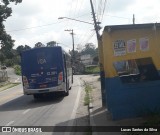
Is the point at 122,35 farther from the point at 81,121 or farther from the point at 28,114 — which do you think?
the point at 28,114

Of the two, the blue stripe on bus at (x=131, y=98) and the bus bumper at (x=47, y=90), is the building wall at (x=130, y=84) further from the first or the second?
the bus bumper at (x=47, y=90)

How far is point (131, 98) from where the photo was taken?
1318 centimetres

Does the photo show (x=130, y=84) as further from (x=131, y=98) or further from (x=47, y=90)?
(x=47, y=90)

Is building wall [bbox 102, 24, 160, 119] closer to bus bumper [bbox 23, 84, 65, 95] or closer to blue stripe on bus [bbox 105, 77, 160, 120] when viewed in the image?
blue stripe on bus [bbox 105, 77, 160, 120]

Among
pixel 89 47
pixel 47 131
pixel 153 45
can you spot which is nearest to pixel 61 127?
pixel 47 131

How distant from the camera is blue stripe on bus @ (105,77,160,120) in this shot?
13102mm

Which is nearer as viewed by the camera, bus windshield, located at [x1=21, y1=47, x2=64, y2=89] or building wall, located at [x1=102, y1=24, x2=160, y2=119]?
building wall, located at [x1=102, y1=24, x2=160, y2=119]

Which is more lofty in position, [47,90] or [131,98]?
[131,98]

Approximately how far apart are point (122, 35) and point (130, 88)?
65.4 inches

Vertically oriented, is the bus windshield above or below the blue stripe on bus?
above

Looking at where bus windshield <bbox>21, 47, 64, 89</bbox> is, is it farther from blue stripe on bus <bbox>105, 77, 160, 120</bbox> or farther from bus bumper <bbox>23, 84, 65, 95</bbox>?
blue stripe on bus <bbox>105, 77, 160, 120</bbox>

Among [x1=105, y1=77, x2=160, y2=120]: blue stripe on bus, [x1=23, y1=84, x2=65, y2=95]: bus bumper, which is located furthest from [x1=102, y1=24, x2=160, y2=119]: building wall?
[x1=23, y1=84, x2=65, y2=95]: bus bumper

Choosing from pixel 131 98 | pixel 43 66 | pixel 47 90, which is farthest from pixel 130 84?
pixel 43 66

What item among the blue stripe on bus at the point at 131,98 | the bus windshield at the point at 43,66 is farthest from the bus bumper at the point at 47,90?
the blue stripe on bus at the point at 131,98
